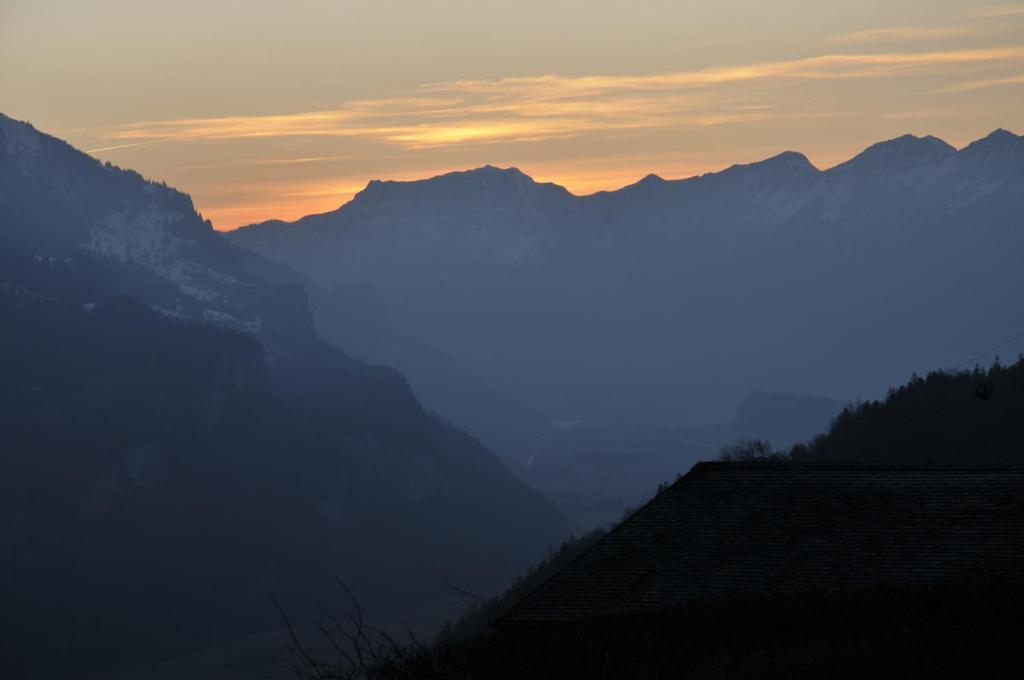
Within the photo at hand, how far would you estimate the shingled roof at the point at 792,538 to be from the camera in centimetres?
3538

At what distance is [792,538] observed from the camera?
37250 millimetres

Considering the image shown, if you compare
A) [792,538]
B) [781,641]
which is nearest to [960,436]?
[792,538]

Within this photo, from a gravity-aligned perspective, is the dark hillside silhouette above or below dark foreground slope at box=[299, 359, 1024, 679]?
below

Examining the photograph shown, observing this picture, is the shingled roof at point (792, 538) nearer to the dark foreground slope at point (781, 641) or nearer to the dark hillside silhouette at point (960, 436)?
the dark foreground slope at point (781, 641)

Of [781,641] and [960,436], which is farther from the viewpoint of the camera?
[960,436]

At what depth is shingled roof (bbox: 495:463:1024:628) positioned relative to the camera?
3538 centimetres

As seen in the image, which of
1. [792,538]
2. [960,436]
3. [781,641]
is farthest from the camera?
[960,436]

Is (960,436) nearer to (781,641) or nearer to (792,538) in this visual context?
(792,538)

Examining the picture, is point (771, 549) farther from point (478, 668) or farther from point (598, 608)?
point (478, 668)

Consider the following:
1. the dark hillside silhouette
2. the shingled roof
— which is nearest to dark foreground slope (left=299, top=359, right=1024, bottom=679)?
the shingled roof

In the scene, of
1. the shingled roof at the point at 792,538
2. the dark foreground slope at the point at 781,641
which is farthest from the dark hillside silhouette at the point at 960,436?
the dark foreground slope at the point at 781,641

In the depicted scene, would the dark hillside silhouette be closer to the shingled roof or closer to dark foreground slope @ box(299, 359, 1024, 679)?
the shingled roof

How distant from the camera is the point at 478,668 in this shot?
2762cm

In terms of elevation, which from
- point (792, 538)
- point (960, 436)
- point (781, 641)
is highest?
point (792, 538)
